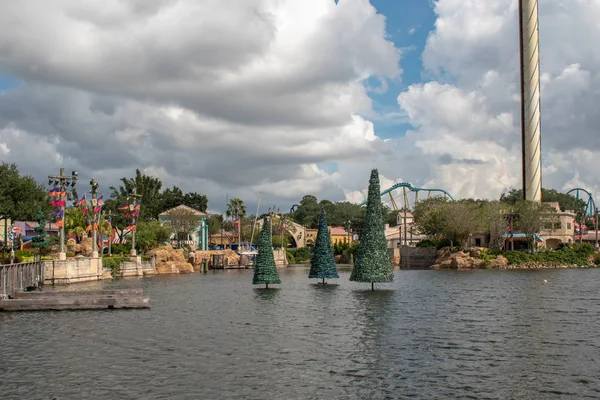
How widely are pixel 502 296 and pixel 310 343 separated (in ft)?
92.6

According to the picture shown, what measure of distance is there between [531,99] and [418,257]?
39982 mm

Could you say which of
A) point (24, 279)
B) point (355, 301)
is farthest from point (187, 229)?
point (355, 301)

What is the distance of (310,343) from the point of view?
1105 inches

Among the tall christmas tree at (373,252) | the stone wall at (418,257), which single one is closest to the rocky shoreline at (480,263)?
the stone wall at (418,257)

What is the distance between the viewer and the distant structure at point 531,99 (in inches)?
4948

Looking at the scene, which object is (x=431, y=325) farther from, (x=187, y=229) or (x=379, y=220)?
(x=187, y=229)

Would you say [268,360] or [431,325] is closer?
[268,360]

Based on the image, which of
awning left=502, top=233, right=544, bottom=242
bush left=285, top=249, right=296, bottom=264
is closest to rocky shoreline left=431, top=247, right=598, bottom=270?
awning left=502, top=233, right=544, bottom=242

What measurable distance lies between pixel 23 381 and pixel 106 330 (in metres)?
10.7

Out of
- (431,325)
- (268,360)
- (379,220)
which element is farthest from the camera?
(379,220)

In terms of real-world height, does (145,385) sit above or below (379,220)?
below

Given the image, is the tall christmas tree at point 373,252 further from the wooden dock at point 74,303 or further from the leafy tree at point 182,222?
the leafy tree at point 182,222

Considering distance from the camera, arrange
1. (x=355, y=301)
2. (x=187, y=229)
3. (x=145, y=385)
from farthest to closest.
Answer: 1. (x=187, y=229)
2. (x=355, y=301)
3. (x=145, y=385)

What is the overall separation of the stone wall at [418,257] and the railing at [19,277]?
8097cm
